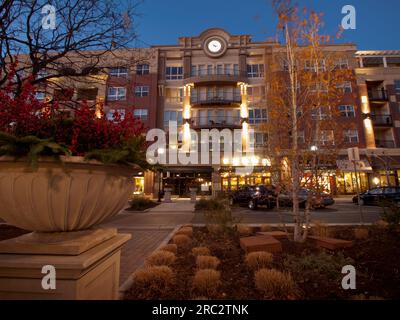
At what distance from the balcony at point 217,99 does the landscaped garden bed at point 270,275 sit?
26143mm

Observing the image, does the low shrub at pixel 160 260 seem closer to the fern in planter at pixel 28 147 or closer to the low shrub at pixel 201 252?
the low shrub at pixel 201 252

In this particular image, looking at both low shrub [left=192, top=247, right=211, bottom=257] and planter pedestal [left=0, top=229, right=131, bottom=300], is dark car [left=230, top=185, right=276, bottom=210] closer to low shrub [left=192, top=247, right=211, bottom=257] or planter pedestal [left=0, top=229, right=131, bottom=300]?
low shrub [left=192, top=247, right=211, bottom=257]

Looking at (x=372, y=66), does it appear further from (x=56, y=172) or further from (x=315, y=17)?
(x=56, y=172)

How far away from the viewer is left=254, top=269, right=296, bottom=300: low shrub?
288cm

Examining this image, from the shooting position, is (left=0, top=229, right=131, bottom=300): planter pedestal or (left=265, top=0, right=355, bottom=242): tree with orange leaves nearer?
(left=0, top=229, right=131, bottom=300): planter pedestal

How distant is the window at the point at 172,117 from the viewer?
29.9 metres

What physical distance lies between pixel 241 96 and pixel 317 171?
2603 cm

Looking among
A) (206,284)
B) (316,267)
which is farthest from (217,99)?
(206,284)

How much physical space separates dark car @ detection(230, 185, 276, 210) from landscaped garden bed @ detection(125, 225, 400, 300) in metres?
11.5

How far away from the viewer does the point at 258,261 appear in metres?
3.89

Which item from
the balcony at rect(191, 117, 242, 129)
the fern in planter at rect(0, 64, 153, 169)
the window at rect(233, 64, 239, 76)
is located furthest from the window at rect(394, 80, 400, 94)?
the fern in planter at rect(0, 64, 153, 169)

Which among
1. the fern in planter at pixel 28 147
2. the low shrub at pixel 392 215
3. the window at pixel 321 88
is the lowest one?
the low shrub at pixel 392 215

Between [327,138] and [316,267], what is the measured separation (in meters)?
3.27

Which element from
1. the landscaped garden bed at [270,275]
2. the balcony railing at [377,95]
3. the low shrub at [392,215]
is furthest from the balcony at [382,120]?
the landscaped garden bed at [270,275]
